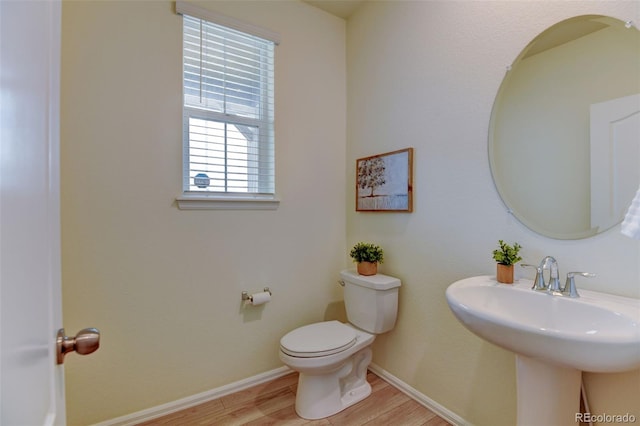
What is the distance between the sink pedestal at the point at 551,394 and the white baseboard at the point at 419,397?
595 mm

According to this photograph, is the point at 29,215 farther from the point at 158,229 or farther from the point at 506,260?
the point at 506,260

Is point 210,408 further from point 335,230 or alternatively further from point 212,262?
point 335,230

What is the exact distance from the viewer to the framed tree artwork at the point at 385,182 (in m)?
1.77

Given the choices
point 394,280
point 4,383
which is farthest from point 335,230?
point 4,383

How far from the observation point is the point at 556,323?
1018mm

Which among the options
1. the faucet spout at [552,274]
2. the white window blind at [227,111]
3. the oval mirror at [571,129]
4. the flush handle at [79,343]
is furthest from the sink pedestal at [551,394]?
the white window blind at [227,111]

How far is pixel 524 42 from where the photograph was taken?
49.1 inches

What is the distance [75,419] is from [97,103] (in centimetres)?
159

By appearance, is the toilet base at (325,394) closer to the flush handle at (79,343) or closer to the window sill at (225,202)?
the window sill at (225,202)

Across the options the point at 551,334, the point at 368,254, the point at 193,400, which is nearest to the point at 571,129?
the point at 551,334

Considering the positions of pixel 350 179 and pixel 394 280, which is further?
pixel 350 179

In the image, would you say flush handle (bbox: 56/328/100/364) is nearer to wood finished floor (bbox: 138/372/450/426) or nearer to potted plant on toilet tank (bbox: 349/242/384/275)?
wood finished floor (bbox: 138/372/450/426)

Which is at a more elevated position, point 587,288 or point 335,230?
point 335,230

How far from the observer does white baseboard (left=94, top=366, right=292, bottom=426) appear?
154cm
